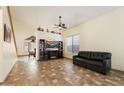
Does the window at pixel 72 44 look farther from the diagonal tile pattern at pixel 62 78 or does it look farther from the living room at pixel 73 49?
the diagonal tile pattern at pixel 62 78

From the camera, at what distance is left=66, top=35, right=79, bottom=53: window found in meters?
8.28

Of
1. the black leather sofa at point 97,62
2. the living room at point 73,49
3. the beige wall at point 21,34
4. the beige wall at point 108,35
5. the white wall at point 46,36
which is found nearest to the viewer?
the living room at point 73,49

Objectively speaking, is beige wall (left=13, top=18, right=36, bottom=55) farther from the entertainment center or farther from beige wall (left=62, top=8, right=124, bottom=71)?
beige wall (left=62, top=8, right=124, bottom=71)

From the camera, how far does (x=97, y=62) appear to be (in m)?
4.61

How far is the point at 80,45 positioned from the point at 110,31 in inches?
108

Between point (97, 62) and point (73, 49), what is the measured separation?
4.16 m

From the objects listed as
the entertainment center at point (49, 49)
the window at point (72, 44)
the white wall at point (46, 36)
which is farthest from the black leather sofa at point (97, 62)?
the white wall at point (46, 36)

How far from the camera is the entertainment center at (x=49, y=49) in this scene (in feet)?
26.2

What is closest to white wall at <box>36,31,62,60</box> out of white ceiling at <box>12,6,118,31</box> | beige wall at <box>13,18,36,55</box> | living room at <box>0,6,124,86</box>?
living room at <box>0,6,124,86</box>

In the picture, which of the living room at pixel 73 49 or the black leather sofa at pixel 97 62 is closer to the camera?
the living room at pixel 73 49

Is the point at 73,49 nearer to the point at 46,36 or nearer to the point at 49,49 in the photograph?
the point at 49,49

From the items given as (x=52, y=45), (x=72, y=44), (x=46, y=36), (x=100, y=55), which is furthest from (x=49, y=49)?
(x=100, y=55)
